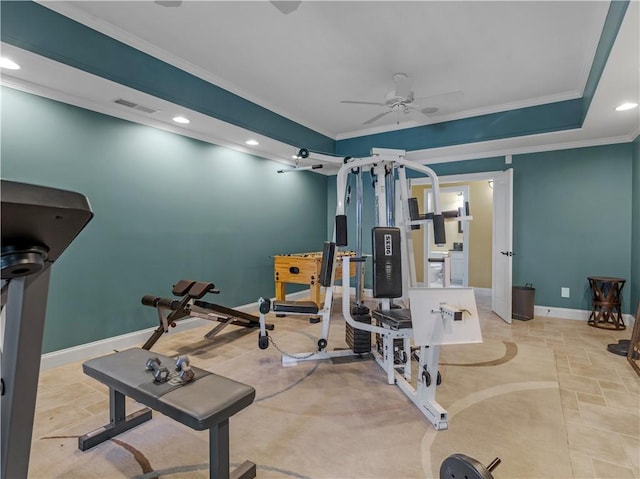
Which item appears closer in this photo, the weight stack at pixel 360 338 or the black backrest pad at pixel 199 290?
the weight stack at pixel 360 338

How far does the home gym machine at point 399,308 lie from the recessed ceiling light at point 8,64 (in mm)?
2522

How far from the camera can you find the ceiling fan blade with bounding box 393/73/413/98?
11.2ft

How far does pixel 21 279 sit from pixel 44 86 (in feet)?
9.40

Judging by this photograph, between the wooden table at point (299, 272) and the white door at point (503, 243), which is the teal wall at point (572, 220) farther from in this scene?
the wooden table at point (299, 272)

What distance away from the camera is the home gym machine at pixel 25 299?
28.7 inches

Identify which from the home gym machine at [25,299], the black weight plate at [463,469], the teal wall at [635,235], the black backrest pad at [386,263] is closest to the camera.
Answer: the home gym machine at [25,299]

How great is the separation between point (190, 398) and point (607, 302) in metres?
4.86

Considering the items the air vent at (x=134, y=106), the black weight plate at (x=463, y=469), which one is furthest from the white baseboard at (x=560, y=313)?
the air vent at (x=134, y=106)

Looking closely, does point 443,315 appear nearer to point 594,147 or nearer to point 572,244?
point 572,244

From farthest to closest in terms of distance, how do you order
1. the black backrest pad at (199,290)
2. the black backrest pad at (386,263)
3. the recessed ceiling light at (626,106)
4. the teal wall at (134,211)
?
1. the black backrest pad at (199,290)
2. the recessed ceiling light at (626,106)
3. the teal wall at (134,211)
4. the black backrest pad at (386,263)

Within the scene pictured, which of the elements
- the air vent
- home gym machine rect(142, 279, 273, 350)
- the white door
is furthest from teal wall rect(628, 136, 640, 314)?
the air vent

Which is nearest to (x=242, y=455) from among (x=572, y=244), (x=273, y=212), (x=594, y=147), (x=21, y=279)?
(x=21, y=279)

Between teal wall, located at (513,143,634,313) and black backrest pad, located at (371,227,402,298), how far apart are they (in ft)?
10.1

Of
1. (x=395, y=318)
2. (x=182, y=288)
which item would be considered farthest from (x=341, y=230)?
(x=182, y=288)
